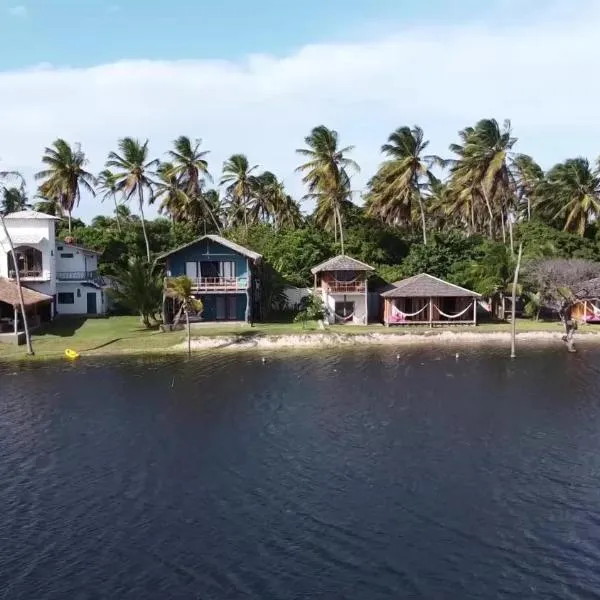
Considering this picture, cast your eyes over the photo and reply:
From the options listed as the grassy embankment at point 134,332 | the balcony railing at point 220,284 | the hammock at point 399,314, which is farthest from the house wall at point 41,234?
the hammock at point 399,314

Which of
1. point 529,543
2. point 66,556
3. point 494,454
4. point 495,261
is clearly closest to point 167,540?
point 66,556

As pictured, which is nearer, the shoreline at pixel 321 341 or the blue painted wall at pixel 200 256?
the shoreline at pixel 321 341

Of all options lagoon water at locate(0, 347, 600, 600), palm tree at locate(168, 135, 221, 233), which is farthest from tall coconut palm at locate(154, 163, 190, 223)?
lagoon water at locate(0, 347, 600, 600)

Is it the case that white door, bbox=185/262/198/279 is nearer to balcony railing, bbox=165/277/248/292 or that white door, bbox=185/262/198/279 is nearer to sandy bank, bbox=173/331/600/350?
balcony railing, bbox=165/277/248/292

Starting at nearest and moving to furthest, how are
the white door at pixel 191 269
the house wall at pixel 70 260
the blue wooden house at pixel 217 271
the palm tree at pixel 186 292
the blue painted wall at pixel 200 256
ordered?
the palm tree at pixel 186 292
the blue wooden house at pixel 217 271
the blue painted wall at pixel 200 256
the white door at pixel 191 269
the house wall at pixel 70 260

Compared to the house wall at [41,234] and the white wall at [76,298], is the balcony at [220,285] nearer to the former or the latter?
the white wall at [76,298]

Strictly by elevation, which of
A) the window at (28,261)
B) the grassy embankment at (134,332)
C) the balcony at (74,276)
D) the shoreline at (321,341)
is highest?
the window at (28,261)

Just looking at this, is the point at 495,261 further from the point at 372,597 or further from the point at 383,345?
the point at 372,597

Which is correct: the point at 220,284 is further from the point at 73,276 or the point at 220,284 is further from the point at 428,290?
the point at 428,290
